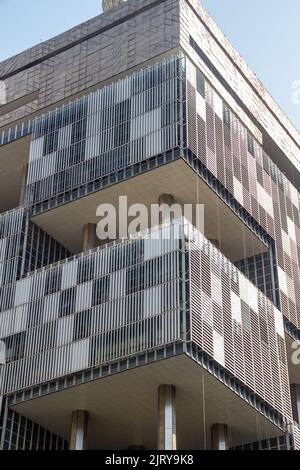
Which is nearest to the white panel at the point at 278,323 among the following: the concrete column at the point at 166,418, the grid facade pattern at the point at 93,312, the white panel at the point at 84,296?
the concrete column at the point at 166,418

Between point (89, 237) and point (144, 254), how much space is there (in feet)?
33.4

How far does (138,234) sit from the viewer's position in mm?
63125

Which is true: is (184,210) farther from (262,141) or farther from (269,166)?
(262,141)

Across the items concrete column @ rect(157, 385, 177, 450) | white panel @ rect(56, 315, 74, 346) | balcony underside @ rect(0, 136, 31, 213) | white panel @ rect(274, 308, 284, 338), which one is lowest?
concrete column @ rect(157, 385, 177, 450)

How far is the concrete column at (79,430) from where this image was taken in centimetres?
6049

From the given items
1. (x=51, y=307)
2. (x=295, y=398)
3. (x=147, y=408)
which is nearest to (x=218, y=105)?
(x=51, y=307)

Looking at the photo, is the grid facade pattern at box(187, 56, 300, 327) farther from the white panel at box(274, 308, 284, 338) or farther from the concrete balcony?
the concrete balcony

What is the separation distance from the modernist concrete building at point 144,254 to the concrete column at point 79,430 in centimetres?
11

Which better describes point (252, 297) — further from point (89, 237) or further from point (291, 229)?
point (291, 229)

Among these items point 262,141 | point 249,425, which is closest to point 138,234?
point 249,425

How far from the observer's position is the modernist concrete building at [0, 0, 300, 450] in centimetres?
5941

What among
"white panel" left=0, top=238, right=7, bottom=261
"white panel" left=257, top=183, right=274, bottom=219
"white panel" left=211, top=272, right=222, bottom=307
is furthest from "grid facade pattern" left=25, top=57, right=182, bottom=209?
"white panel" left=257, top=183, right=274, bottom=219

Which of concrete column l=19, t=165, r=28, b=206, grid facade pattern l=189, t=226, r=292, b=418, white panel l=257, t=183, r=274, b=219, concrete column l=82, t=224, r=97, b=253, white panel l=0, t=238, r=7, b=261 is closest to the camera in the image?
A: grid facade pattern l=189, t=226, r=292, b=418

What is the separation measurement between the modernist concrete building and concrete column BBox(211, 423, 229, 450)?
0.44ft
